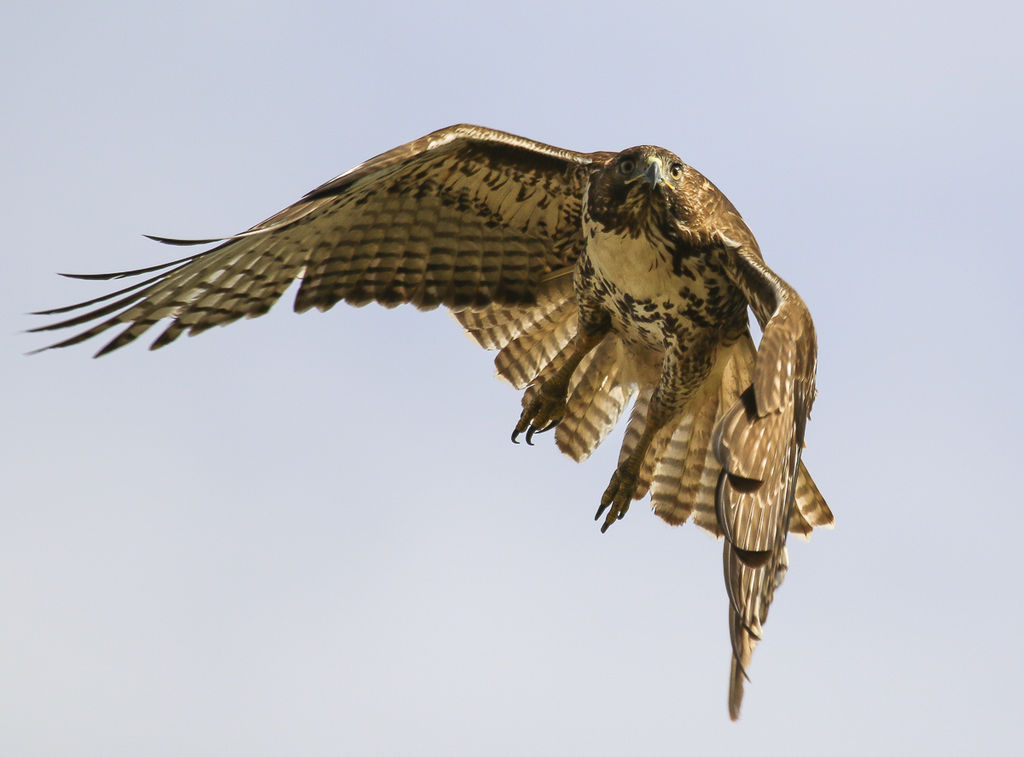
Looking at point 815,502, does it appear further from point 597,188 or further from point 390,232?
point 390,232

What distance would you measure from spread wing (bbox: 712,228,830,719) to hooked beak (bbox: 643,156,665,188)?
61cm

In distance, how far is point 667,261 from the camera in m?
7.98

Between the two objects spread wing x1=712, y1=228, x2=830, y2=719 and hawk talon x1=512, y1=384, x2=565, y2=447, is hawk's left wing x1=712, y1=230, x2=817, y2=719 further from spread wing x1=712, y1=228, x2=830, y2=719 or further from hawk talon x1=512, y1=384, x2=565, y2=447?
hawk talon x1=512, y1=384, x2=565, y2=447

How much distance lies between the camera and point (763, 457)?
21.1 ft

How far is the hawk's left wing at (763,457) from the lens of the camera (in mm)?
6211

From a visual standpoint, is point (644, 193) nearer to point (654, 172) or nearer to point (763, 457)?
point (654, 172)


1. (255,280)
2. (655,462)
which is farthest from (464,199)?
(655,462)

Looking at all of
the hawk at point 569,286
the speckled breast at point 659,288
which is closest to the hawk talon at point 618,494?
the hawk at point 569,286

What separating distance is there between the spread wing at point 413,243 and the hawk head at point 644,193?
0.41 meters

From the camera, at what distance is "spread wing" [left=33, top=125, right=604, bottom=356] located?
8125 millimetres

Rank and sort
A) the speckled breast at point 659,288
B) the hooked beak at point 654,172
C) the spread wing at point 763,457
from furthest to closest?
the speckled breast at point 659,288
the hooked beak at point 654,172
the spread wing at point 763,457

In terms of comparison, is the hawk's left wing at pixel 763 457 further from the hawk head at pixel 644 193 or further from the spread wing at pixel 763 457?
the hawk head at pixel 644 193

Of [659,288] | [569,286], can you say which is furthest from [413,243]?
[659,288]

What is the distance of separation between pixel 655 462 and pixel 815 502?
940 millimetres
